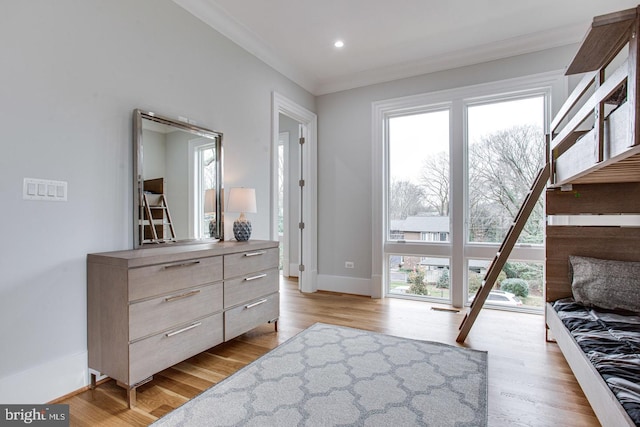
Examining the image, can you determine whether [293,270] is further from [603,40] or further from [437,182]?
[603,40]

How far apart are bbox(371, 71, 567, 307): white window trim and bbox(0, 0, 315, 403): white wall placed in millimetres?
2486

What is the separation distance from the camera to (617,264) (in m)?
2.33

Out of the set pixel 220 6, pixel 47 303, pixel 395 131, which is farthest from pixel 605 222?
pixel 47 303

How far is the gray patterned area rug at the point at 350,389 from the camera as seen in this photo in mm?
1678

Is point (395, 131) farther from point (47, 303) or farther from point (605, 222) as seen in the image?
point (47, 303)

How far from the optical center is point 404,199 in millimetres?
4207

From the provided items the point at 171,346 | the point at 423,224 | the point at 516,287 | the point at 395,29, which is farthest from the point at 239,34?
the point at 516,287

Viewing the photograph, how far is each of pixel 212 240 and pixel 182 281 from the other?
2.85 feet

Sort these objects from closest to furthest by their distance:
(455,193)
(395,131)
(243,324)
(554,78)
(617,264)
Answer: (617,264) → (243,324) → (554,78) → (455,193) → (395,131)

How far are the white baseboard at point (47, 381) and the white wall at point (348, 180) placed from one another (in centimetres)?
304

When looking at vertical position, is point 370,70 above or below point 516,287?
above

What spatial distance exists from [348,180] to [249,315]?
2.38 metres

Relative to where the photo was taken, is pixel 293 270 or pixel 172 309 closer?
pixel 172 309

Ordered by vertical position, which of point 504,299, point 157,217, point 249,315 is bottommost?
point 504,299
